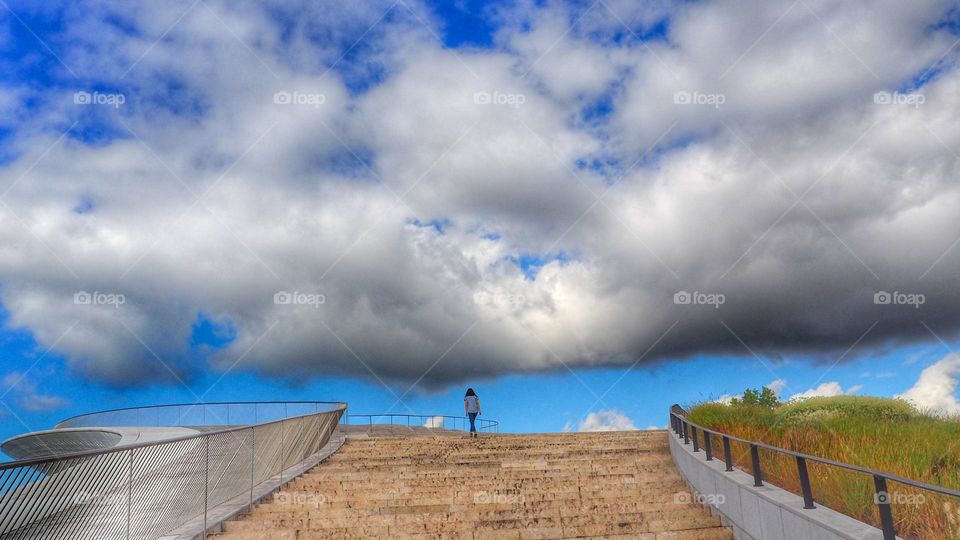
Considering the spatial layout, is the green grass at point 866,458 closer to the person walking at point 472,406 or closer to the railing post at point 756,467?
the railing post at point 756,467

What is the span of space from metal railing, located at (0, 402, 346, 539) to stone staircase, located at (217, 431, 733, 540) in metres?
0.76

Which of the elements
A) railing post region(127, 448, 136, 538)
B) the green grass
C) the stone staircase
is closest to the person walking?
the stone staircase

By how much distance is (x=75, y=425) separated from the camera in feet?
120

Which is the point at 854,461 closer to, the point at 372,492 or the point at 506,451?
the point at 372,492

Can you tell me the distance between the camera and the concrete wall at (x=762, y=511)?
24.8 ft

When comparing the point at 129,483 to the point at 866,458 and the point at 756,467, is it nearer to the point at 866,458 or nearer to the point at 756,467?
the point at 756,467

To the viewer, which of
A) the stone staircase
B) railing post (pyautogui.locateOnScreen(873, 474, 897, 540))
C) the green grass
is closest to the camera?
railing post (pyautogui.locateOnScreen(873, 474, 897, 540))

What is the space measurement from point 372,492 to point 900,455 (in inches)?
366

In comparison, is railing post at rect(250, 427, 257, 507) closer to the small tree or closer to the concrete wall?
the concrete wall

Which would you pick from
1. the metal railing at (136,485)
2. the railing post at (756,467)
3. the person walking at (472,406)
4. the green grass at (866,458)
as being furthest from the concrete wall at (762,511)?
the person walking at (472,406)

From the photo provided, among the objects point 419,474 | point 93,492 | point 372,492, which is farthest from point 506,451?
point 93,492

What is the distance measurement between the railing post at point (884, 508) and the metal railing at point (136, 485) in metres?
7.36

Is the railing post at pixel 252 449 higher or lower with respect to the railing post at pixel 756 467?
higher

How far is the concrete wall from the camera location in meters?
7.55
